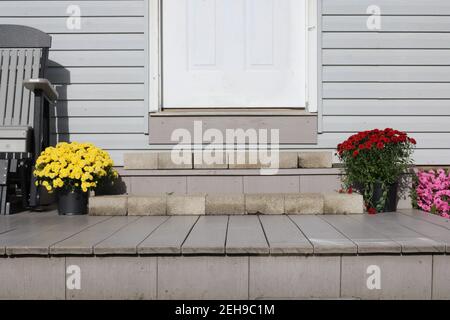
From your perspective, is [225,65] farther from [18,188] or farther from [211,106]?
[18,188]

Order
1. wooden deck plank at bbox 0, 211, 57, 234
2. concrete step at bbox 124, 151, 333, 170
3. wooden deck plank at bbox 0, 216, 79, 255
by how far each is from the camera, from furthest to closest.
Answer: concrete step at bbox 124, 151, 333, 170 → wooden deck plank at bbox 0, 211, 57, 234 → wooden deck plank at bbox 0, 216, 79, 255

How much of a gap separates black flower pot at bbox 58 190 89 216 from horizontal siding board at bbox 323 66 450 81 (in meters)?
2.17

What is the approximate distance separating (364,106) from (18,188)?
2.89m

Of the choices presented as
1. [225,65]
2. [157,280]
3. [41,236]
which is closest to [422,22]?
[225,65]

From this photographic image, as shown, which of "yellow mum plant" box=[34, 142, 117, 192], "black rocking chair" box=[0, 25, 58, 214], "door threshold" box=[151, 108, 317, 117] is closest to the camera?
"yellow mum plant" box=[34, 142, 117, 192]

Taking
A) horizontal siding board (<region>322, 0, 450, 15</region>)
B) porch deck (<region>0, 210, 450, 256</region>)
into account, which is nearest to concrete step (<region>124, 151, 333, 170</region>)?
porch deck (<region>0, 210, 450, 256</region>)

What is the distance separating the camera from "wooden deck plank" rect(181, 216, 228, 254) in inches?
76.3

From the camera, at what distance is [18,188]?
331 cm

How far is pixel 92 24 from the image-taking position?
357 cm

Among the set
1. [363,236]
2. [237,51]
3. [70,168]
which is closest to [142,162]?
[70,168]

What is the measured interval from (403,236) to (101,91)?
260 cm

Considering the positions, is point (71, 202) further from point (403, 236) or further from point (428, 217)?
point (428, 217)

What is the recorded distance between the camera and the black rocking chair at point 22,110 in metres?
3.02

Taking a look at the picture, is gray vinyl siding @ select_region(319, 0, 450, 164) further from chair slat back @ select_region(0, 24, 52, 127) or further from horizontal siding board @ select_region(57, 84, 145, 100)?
chair slat back @ select_region(0, 24, 52, 127)
